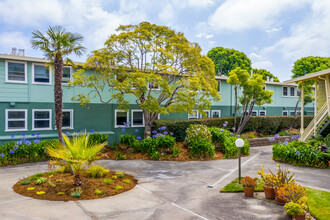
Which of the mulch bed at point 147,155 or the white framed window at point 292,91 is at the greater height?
the white framed window at point 292,91

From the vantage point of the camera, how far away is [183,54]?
1356 cm

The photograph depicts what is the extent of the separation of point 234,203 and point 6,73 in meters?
13.4

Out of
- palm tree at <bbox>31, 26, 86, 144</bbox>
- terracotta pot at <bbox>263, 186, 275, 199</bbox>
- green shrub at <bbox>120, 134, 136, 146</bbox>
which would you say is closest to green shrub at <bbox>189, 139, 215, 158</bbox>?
green shrub at <bbox>120, 134, 136, 146</bbox>

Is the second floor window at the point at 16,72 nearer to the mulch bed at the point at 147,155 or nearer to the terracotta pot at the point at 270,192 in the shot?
the mulch bed at the point at 147,155

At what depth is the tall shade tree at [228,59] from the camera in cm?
4172

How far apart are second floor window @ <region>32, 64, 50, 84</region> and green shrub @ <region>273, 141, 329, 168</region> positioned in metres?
13.9

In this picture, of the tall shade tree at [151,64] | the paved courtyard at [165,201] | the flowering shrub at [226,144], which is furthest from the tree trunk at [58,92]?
the flowering shrub at [226,144]

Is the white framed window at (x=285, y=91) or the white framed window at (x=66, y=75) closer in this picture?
the white framed window at (x=66, y=75)

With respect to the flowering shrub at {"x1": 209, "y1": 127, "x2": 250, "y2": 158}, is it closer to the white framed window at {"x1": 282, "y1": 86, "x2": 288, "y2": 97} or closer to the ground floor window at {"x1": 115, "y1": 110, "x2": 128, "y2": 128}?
the ground floor window at {"x1": 115, "y1": 110, "x2": 128, "y2": 128}

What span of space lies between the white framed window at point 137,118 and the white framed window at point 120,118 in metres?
0.45

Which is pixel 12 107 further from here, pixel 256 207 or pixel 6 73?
pixel 256 207

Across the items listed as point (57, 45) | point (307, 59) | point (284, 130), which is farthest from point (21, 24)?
point (307, 59)

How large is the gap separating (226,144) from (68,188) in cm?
935

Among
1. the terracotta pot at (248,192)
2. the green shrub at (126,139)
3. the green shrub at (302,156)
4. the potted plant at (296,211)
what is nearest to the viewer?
the potted plant at (296,211)
